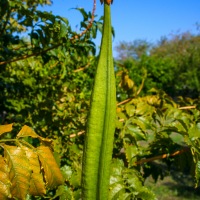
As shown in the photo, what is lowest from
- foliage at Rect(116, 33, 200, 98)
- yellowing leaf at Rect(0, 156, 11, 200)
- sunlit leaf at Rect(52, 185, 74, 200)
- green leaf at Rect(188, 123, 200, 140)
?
sunlit leaf at Rect(52, 185, 74, 200)

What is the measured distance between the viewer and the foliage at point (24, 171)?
0.83m

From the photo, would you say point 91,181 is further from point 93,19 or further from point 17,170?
point 93,19

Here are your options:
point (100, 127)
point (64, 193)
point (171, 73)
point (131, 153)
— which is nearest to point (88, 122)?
point (100, 127)

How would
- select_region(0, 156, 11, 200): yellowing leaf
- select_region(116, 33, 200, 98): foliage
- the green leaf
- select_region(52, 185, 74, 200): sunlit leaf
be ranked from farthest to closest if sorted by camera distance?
1. select_region(116, 33, 200, 98): foliage
2. the green leaf
3. select_region(52, 185, 74, 200): sunlit leaf
4. select_region(0, 156, 11, 200): yellowing leaf

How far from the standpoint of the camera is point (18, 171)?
842mm

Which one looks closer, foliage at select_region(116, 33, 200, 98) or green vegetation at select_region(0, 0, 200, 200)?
green vegetation at select_region(0, 0, 200, 200)

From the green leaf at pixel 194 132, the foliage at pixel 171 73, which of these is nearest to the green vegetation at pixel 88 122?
the green leaf at pixel 194 132

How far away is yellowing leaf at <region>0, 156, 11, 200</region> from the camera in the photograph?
809mm

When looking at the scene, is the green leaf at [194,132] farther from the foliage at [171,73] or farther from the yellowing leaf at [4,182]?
the foliage at [171,73]

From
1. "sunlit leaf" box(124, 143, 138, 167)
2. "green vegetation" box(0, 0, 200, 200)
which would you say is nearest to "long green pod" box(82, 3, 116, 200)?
"green vegetation" box(0, 0, 200, 200)

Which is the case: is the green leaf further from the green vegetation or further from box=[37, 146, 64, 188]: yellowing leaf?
box=[37, 146, 64, 188]: yellowing leaf

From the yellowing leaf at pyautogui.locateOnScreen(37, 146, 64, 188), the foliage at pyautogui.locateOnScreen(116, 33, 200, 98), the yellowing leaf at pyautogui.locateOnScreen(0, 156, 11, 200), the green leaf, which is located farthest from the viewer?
the foliage at pyautogui.locateOnScreen(116, 33, 200, 98)

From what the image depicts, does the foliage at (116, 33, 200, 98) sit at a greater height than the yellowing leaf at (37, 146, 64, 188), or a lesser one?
greater

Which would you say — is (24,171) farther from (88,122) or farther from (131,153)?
(131,153)
